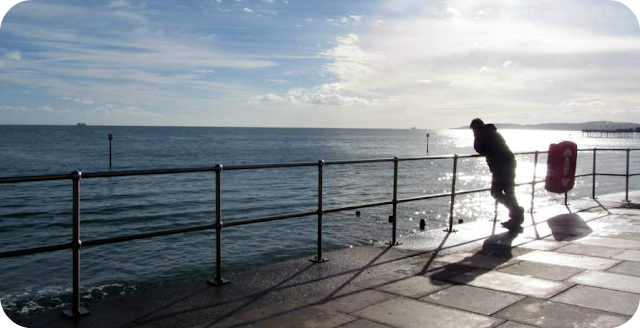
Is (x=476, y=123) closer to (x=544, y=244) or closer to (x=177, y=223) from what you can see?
(x=544, y=244)

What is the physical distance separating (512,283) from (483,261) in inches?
36.8

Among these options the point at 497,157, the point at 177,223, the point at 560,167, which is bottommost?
the point at 177,223

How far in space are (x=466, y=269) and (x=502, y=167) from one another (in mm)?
3355

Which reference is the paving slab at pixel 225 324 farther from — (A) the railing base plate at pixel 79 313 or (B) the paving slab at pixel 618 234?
(B) the paving slab at pixel 618 234

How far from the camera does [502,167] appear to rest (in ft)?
28.8

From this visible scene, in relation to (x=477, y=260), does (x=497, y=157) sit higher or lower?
higher

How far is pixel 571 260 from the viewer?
626cm

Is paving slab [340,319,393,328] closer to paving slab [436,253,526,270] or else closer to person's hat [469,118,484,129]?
paving slab [436,253,526,270]

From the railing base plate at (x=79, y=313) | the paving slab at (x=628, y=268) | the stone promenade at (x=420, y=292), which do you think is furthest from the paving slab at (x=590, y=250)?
the railing base plate at (x=79, y=313)

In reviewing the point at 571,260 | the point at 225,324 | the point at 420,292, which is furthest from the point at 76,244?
the point at 571,260

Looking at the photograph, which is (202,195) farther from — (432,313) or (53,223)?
(432,313)

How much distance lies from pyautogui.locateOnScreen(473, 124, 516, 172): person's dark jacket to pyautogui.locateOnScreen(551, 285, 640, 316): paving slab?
151 inches

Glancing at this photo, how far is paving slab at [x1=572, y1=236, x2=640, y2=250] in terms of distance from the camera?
7102mm

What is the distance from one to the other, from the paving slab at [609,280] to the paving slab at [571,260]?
0.29 m
